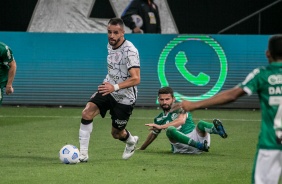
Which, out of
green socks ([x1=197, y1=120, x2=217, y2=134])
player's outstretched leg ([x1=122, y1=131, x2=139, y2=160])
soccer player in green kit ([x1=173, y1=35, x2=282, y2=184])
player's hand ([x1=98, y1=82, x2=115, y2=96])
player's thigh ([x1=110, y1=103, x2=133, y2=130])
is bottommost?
player's outstretched leg ([x1=122, y1=131, x2=139, y2=160])

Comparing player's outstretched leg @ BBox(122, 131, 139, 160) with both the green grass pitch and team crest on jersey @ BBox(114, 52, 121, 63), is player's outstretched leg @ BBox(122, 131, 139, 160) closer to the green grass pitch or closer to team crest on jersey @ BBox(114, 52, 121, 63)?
the green grass pitch

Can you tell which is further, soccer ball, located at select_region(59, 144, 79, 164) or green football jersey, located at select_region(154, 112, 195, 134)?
green football jersey, located at select_region(154, 112, 195, 134)

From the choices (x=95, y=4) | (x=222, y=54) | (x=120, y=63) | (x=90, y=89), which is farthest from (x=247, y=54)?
(x=120, y=63)

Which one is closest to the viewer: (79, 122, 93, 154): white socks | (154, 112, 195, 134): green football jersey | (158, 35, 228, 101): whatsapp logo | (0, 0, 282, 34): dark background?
(79, 122, 93, 154): white socks

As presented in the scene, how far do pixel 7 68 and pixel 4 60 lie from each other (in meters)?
0.23

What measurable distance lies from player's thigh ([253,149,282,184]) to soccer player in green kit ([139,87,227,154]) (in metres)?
5.04

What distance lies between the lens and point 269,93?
23.5 feet

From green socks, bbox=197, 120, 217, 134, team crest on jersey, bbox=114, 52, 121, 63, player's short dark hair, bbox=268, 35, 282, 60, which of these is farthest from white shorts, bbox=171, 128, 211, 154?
player's short dark hair, bbox=268, 35, 282, 60

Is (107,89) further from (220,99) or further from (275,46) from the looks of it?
(275,46)

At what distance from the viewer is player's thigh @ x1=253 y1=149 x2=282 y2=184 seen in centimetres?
707

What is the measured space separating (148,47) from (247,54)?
89.3 inches

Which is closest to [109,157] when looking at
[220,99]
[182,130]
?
[182,130]

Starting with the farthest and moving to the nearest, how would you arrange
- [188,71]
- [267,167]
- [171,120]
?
[188,71] → [171,120] → [267,167]

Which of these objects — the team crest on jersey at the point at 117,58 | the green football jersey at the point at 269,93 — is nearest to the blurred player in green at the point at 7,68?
the team crest on jersey at the point at 117,58
